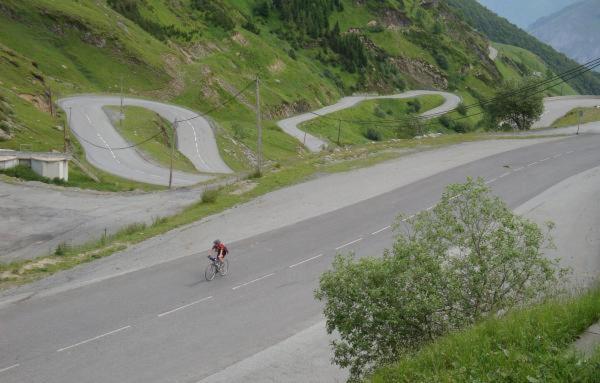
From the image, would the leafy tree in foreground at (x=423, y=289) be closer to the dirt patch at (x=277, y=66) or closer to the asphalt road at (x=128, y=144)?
the asphalt road at (x=128, y=144)

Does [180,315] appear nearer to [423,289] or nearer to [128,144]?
[423,289]

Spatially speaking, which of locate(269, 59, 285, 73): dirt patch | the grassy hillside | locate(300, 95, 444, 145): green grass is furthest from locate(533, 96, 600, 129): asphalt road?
locate(269, 59, 285, 73): dirt patch

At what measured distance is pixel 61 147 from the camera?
173 feet

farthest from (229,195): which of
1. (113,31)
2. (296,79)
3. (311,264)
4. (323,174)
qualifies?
(296,79)

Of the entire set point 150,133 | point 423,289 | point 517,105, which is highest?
point 517,105

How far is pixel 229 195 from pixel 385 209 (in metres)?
9.32

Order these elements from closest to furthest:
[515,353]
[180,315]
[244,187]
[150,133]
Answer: [515,353]
[180,315]
[244,187]
[150,133]

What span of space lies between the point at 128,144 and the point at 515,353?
58430 millimetres

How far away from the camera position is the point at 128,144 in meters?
62.3

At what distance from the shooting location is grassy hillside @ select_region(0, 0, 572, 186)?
66.8 meters

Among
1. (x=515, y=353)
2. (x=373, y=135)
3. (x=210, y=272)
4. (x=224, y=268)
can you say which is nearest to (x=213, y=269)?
(x=210, y=272)

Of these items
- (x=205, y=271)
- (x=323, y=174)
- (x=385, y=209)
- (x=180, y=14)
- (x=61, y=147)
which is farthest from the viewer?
(x=180, y=14)

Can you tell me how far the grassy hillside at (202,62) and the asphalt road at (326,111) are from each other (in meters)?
2.37

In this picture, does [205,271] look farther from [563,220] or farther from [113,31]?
[113,31]
